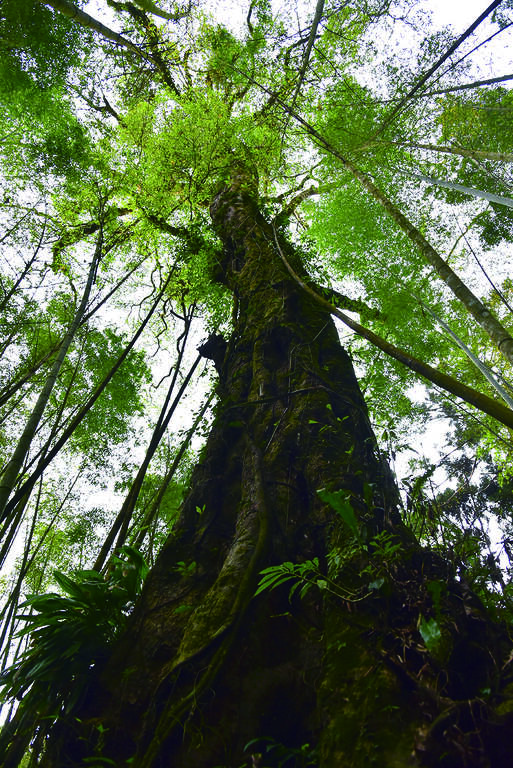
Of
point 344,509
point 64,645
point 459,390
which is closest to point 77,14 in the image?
point 459,390

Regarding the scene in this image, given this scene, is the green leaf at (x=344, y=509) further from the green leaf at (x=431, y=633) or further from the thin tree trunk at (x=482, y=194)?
the thin tree trunk at (x=482, y=194)

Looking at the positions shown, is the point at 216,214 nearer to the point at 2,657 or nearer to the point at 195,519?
the point at 195,519

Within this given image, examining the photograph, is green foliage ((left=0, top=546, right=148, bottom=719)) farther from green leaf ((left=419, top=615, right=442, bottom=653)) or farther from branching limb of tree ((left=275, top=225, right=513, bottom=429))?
branching limb of tree ((left=275, top=225, right=513, bottom=429))

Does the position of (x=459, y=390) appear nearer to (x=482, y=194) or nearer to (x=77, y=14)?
(x=482, y=194)

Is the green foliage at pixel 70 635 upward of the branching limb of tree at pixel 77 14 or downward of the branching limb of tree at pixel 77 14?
downward

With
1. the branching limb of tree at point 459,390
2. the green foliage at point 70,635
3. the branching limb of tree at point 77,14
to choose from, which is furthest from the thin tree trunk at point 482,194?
the branching limb of tree at point 77,14

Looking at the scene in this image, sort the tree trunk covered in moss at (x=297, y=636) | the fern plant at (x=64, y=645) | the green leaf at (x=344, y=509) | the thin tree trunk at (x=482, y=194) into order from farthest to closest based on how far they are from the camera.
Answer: the thin tree trunk at (x=482, y=194), the fern plant at (x=64, y=645), the green leaf at (x=344, y=509), the tree trunk covered in moss at (x=297, y=636)

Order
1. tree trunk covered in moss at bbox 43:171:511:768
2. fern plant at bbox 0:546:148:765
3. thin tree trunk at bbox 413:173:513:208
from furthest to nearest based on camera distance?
thin tree trunk at bbox 413:173:513:208, fern plant at bbox 0:546:148:765, tree trunk covered in moss at bbox 43:171:511:768

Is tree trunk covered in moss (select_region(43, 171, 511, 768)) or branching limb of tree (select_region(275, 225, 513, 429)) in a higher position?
branching limb of tree (select_region(275, 225, 513, 429))

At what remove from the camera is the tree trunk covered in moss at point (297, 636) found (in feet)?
3.85

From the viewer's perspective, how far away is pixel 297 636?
1703 millimetres

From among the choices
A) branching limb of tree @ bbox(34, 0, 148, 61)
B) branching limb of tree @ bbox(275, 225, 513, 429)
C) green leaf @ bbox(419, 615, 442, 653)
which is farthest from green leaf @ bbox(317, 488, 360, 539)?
branching limb of tree @ bbox(34, 0, 148, 61)

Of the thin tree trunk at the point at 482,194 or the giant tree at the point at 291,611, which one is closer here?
the giant tree at the point at 291,611

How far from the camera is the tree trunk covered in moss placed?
1.17 metres
